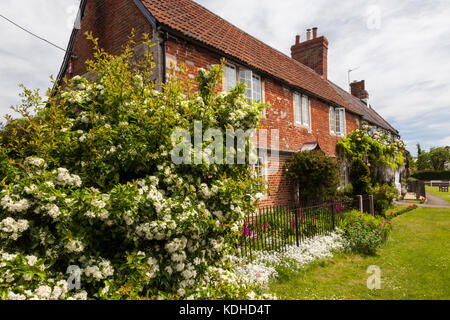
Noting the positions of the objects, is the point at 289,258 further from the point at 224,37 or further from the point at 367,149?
the point at 367,149

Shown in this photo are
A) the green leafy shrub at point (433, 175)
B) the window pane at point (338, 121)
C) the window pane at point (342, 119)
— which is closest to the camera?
the window pane at point (338, 121)

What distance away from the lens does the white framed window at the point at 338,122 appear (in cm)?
1753

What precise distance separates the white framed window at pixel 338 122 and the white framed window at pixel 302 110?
10.8ft

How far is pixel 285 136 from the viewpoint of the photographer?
12758 millimetres

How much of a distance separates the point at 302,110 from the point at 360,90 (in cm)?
2104

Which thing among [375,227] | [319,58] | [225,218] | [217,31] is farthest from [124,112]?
[319,58]

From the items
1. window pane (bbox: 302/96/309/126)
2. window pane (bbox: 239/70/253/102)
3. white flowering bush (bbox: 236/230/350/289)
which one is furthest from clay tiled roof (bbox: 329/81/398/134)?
white flowering bush (bbox: 236/230/350/289)

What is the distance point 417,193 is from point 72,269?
25.6 m

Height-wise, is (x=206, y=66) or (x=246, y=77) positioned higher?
(x=246, y=77)

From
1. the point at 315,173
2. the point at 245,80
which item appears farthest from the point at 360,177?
the point at 245,80

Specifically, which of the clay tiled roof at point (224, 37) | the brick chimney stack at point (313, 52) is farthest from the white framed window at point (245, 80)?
the brick chimney stack at point (313, 52)

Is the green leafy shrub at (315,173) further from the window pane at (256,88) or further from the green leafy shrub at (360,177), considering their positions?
the window pane at (256,88)

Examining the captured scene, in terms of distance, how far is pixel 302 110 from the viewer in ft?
47.2

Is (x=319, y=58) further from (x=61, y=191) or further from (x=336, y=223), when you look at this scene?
(x=61, y=191)
